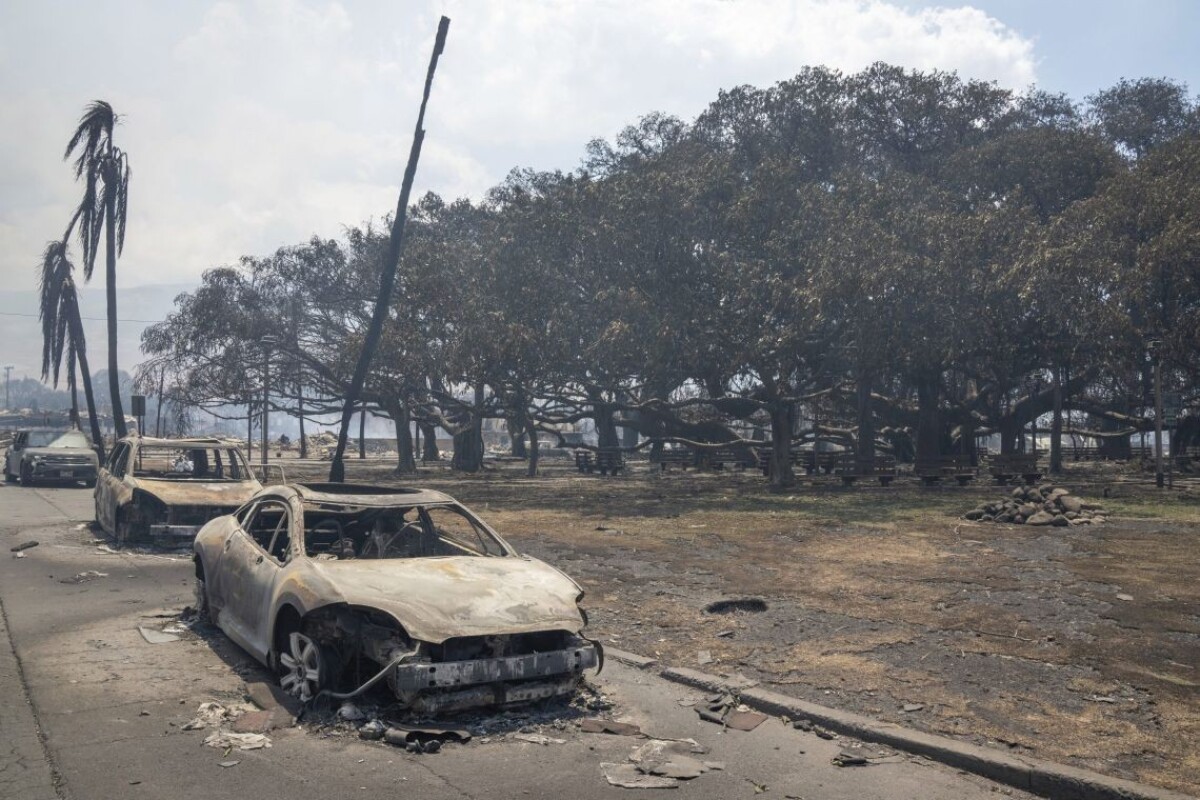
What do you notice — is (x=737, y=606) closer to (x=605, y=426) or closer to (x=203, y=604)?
(x=203, y=604)

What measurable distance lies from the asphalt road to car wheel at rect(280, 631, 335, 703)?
361mm

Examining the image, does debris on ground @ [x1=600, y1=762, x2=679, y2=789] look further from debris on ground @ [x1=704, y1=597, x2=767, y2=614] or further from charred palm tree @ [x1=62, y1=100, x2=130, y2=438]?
charred palm tree @ [x1=62, y1=100, x2=130, y2=438]

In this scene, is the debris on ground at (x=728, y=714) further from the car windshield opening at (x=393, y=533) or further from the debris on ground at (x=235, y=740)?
the debris on ground at (x=235, y=740)

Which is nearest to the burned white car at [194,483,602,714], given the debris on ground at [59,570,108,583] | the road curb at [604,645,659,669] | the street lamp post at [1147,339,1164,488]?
the road curb at [604,645,659,669]

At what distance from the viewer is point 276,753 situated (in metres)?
5.10

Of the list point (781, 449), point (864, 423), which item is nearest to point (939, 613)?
point (781, 449)

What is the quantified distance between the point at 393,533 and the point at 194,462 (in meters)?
7.75

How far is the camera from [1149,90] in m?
36.6

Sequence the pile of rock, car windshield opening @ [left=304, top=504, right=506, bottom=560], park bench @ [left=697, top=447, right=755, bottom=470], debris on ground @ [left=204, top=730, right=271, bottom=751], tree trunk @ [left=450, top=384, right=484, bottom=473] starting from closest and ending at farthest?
debris on ground @ [left=204, top=730, right=271, bottom=751], car windshield opening @ [left=304, top=504, right=506, bottom=560], the pile of rock, park bench @ [left=697, top=447, right=755, bottom=470], tree trunk @ [left=450, top=384, right=484, bottom=473]

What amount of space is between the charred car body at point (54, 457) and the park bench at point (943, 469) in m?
22.2

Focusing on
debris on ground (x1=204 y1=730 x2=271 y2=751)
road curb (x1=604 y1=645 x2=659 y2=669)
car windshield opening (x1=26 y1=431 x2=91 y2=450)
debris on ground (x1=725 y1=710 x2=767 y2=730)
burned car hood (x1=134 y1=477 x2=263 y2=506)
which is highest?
car windshield opening (x1=26 y1=431 x2=91 y2=450)

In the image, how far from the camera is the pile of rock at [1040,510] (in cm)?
1645

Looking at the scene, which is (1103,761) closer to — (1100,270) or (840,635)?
(840,635)

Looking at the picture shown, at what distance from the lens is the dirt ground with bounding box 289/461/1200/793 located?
591 centimetres
